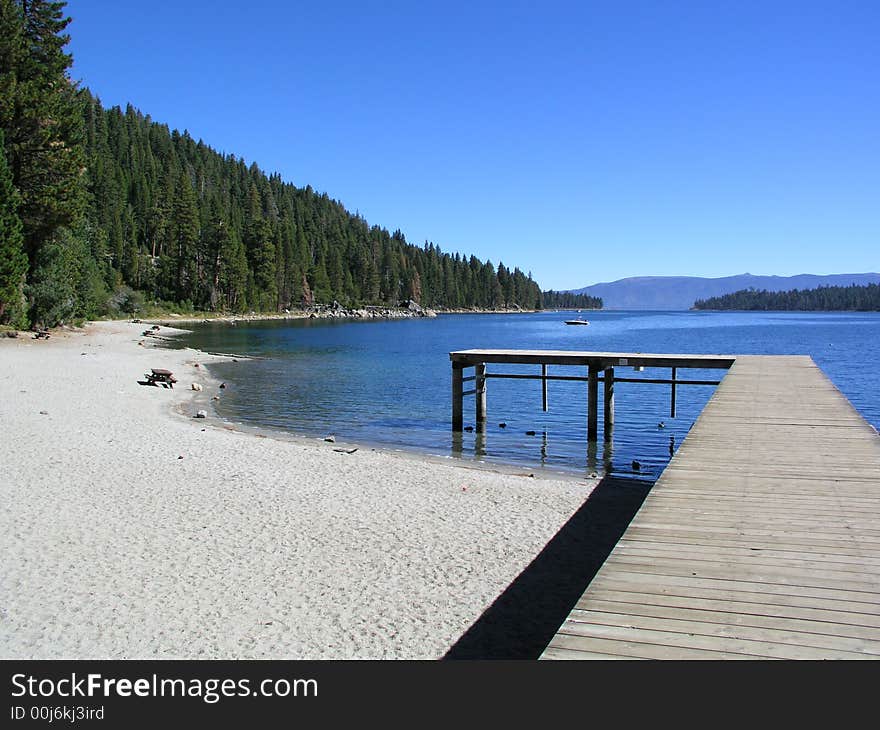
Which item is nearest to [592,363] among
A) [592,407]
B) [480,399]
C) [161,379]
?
[592,407]

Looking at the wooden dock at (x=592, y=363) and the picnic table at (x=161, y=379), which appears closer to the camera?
the wooden dock at (x=592, y=363)

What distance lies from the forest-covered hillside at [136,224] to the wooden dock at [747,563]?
128 ft

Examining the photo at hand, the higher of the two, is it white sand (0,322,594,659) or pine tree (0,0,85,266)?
pine tree (0,0,85,266)

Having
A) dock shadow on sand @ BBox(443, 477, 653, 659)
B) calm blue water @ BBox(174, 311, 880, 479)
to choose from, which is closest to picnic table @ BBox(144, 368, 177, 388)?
calm blue water @ BBox(174, 311, 880, 479)

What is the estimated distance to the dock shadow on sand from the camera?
7.50 meters

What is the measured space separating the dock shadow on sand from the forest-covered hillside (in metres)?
35.8

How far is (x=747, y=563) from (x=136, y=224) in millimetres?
123392

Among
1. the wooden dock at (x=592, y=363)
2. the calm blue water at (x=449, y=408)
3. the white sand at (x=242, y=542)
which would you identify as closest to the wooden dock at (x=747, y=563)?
the white sand at (x=242, y=542)

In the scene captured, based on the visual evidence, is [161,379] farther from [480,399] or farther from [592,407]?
[592,407]

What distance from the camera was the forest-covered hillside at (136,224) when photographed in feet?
134

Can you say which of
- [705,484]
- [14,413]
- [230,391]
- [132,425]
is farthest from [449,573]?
[230,391]

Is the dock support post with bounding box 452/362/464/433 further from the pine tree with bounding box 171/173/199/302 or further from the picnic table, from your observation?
the pine tree with bounding box 171/173/199/302

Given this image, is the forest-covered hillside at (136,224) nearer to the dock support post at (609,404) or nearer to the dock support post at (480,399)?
the dock support post at (480,399)

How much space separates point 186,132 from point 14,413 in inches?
6813
